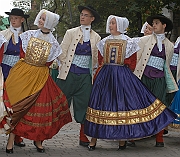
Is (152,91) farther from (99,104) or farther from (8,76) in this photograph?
(8,76)

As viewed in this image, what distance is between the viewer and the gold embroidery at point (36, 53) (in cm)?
668

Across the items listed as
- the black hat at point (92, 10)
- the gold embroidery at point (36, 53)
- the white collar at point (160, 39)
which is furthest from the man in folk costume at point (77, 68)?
the white collar at point (160, 39)

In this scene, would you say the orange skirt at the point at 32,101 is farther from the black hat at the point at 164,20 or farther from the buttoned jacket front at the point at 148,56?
the black hat at the point at 164,20

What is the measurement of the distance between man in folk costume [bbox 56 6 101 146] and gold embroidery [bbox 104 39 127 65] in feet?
0.90

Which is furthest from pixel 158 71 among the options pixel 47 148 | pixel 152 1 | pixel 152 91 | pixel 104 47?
pixel 152 1

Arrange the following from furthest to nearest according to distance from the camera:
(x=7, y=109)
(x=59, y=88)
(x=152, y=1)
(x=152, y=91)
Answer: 1. (x=152, y=1)
2. (x=152, y=91)
3. (x=59, y=88)
4. (x=7, y=109)

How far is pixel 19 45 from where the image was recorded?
23.5ft

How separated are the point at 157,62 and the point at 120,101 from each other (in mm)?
1069

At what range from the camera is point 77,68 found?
23.5ft

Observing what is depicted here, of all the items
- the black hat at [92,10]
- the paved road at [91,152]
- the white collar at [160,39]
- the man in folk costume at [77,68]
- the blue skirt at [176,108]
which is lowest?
the paved road at [91,152]

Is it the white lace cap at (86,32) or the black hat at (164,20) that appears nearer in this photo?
the white lace cap at (86,32)

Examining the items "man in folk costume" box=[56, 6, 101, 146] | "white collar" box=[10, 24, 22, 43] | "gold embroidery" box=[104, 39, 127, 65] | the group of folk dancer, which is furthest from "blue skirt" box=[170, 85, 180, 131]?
"white collar" box=[10, 24, 22, 43]

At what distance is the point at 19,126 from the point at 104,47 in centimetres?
166

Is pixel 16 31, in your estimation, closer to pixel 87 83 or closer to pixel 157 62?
pixel 87 83
